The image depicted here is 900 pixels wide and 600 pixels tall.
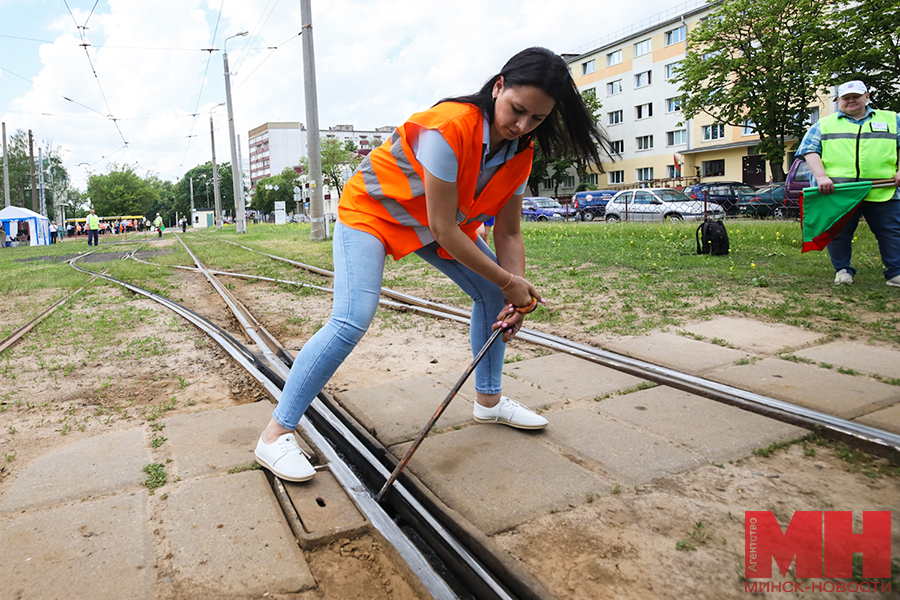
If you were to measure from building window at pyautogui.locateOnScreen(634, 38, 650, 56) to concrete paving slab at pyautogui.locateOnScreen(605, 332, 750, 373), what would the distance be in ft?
169

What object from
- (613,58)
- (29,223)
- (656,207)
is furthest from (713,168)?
(29,223)

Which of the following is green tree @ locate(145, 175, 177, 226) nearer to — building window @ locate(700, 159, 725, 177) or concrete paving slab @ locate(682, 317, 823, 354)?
building window @ locate(700, 159, 725, 177)

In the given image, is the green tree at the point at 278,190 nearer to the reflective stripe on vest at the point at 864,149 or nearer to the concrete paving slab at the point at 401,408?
the reflective stripe on vest at the point at 864,149

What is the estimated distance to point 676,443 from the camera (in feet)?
9.06

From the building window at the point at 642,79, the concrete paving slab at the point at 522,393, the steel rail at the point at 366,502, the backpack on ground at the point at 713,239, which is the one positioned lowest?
the steel rail at the point at 366,502

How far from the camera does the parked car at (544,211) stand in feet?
113

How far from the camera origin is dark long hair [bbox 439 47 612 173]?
229 centimetres

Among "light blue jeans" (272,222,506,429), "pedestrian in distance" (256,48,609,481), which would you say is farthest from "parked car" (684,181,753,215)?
"light blue jeans" (272,222,506,429)

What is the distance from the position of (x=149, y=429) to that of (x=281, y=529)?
1402 millimetres

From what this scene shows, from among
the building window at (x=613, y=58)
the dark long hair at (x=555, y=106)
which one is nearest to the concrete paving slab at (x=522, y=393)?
the dark long hair at (x=555, y=106)

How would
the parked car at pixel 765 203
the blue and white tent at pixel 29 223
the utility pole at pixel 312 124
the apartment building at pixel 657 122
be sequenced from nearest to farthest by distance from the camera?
the utility pole at pixel 312 124 → the parked car at pixel 765 203 → the blue and white tent at pixel 29 223 → the apartment building at pixel 657 122

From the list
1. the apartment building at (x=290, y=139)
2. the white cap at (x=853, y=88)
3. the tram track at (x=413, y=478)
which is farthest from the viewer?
the apartment building at (x=290, y=139)

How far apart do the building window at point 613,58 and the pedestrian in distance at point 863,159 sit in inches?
2011

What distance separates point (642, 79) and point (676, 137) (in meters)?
6.15
